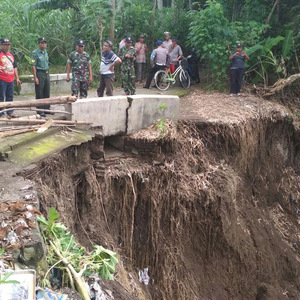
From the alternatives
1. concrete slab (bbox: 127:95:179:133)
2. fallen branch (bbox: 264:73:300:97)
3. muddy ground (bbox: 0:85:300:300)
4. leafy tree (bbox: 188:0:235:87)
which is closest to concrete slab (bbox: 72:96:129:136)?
concrete slab (bbox: 127:95:179:133)

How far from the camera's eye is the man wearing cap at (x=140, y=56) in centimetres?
1336

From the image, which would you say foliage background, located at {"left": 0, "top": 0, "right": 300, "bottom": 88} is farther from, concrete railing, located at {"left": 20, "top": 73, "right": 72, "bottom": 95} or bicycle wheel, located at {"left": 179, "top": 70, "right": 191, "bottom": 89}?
concrete railing, located at {"left": 20, "top": 73, "right": 72, "bottom": 95}

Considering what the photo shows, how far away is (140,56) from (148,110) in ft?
18.0

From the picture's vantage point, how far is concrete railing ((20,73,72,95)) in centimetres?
1107

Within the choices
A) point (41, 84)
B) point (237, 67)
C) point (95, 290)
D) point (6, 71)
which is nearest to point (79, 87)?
point (41, 84)

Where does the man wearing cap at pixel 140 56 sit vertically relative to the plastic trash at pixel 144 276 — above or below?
above

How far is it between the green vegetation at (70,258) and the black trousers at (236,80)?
331 inches

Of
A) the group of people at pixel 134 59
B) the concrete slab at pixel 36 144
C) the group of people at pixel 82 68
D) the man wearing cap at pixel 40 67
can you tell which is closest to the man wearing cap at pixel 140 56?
the group of people at pixel 134 59

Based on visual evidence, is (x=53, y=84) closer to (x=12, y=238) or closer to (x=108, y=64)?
(x=108, y=64)

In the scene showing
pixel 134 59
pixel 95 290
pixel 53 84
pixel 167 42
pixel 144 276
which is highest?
pixel 167 42

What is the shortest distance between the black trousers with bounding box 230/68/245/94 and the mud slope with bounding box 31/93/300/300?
3.49 ft

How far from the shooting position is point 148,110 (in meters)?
8.39

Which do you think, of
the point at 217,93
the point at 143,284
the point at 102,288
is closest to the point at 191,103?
the point at 217,93

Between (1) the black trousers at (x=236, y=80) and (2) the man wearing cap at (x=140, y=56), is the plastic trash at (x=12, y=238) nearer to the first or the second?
(1) the black trousers at (x=236, y=80)
